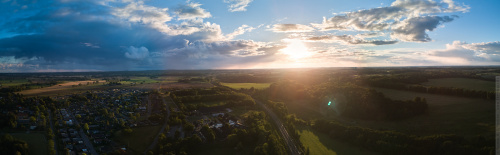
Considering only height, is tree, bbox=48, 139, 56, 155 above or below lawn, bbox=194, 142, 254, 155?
above

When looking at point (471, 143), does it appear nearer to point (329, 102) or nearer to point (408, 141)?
point (408, 141)

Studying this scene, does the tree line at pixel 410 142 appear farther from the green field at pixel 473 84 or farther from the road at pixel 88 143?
the road at pixel 88 143

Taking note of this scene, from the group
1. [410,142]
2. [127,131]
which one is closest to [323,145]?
[410,142]

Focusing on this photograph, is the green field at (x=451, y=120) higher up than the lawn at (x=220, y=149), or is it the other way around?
the green field at (x=451, y=120)

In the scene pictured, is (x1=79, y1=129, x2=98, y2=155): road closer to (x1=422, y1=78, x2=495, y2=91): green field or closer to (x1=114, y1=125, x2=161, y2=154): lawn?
(x1=114, y1=125, x2=161, y2=154): lawn

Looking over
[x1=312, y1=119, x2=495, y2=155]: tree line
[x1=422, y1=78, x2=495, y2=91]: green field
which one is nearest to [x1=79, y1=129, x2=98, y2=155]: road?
[x1=312, y1=119, x2=495, y2=155]: tree line

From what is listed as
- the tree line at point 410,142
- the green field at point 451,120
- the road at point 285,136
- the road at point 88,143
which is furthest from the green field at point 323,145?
the road at point 88,143
